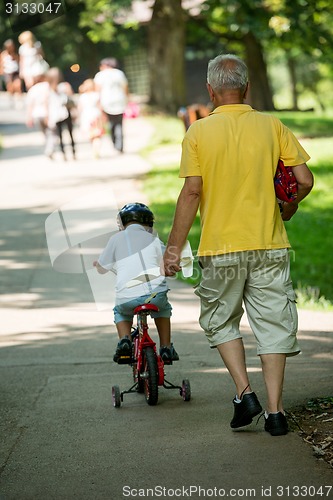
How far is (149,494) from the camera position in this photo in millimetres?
4598

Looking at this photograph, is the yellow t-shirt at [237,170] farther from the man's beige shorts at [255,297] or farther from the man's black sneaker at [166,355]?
the man's black sneaker at [166,355]

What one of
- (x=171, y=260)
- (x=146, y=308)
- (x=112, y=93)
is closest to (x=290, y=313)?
(x=171, y=260)

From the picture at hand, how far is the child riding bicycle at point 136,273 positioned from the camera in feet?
21.2

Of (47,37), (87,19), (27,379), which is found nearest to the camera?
(27,379)

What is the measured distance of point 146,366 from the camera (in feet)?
20.6

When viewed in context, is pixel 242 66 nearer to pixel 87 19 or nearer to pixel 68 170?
pixel 68 170

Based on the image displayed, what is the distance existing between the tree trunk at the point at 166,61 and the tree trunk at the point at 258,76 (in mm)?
5074

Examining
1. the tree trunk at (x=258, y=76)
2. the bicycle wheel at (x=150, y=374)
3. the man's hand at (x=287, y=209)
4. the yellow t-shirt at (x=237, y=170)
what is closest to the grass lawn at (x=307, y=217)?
the bicycle wheel at (x=150, y=374)

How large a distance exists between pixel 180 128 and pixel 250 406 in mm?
22305

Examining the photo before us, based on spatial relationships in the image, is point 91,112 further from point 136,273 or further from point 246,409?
point 246,409

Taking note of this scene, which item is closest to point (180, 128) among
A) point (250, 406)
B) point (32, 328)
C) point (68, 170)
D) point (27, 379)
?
point (68, 170)

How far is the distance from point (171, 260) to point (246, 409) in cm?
93

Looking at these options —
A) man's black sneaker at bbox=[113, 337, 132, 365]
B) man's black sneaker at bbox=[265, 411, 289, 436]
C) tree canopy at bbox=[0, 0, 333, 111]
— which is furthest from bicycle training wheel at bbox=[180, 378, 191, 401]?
tree canopy at bbox=[0, 0, 333, 111]

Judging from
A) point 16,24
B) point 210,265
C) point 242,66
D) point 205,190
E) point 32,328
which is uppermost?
point 16,24
